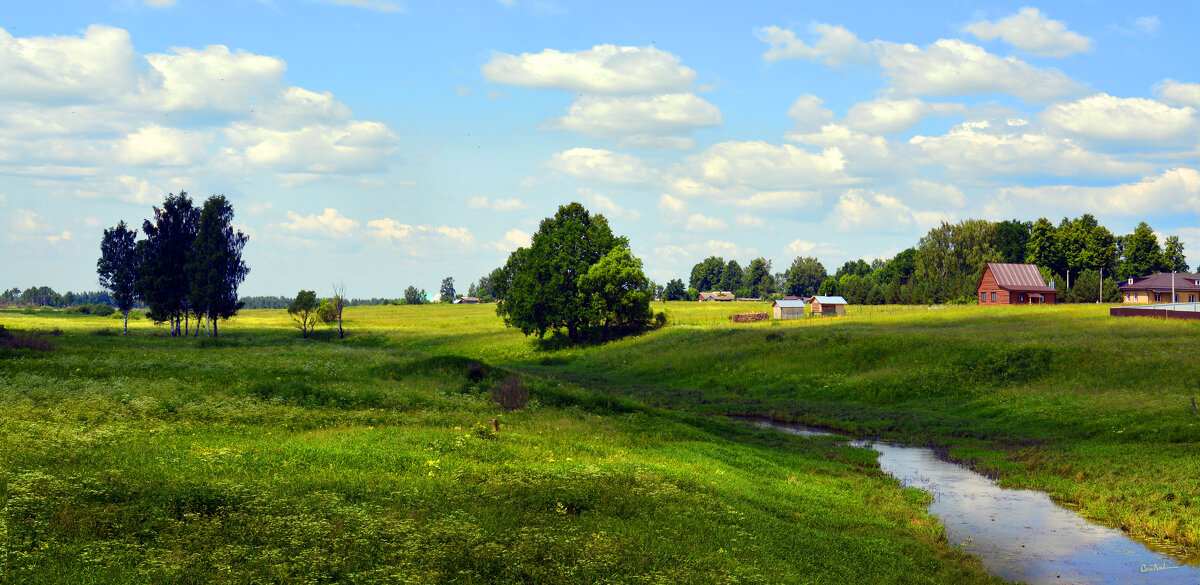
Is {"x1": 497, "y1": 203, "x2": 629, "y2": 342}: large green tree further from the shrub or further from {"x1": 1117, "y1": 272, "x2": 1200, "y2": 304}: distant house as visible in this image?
{"x1": 1117, "y1": 272, "x2": 1200, "y2": 304}: distant house

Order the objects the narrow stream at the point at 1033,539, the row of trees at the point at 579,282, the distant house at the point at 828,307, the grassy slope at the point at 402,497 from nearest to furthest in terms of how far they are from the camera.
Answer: the grassy slope at the point at 402,497
the narrow stream at the point at 1033,539
the row of trees at the point at 579,282
the distant house at the point at 828,307

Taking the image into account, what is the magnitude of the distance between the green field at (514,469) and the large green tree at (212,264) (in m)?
49.1

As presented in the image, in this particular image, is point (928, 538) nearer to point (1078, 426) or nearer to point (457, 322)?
point (1078, 426)

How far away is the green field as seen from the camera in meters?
14.2

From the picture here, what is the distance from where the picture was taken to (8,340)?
49.6m

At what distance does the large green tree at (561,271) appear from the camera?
3777 inches

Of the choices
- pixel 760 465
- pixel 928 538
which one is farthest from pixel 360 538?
pixel 760 465

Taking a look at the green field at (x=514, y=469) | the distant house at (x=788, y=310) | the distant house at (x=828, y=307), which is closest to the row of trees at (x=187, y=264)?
the green field at (x=514, y=469)

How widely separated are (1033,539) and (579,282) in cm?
7535

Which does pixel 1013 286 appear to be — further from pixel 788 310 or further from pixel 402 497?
pixel 402 497

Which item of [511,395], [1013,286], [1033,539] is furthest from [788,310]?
[1033,539]

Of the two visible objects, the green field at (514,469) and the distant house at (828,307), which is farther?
the distant house at (828,307)

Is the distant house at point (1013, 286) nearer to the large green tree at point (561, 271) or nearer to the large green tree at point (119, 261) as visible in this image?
the large green tree at point (561, 271)

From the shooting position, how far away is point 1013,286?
11938cm
